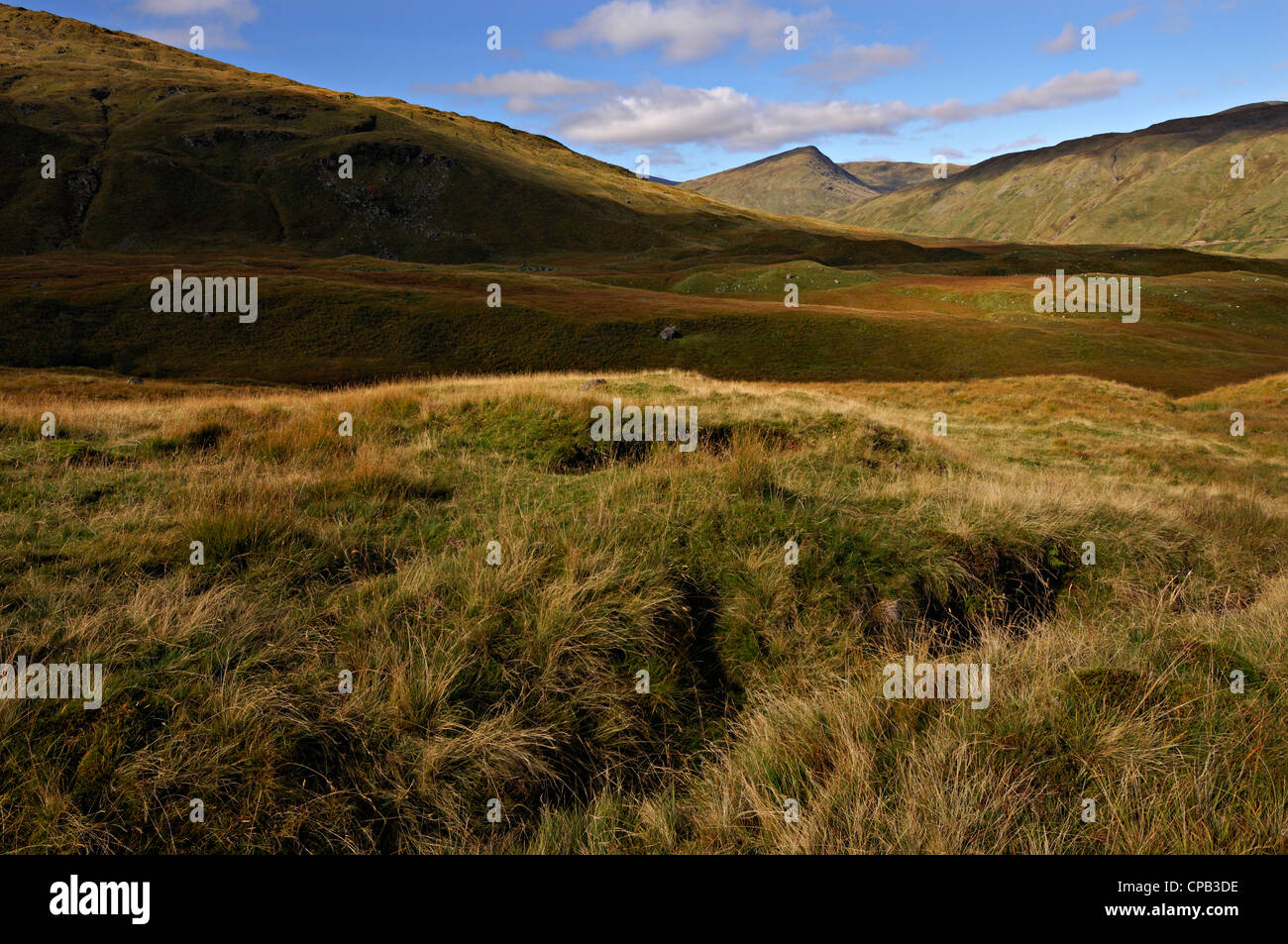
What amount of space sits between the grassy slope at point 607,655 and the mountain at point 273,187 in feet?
459

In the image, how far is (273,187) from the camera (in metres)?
144

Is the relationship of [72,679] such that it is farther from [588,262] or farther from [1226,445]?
[588,262]

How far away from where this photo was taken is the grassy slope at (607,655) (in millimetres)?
3420

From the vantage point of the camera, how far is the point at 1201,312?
223 ft

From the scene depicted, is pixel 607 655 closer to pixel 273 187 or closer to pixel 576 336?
pixel 576 336

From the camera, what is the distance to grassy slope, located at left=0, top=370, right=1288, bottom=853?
3.42 m

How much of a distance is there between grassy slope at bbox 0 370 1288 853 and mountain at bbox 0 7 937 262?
139782 millimetres

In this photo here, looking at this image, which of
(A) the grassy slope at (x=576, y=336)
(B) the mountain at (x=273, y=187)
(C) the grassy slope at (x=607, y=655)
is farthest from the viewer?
(B) the mountain at (x=273, y=187)

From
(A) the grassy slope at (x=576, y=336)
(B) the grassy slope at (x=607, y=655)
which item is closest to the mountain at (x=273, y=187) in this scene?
(A) the grassy slope at (x=576, y=336)

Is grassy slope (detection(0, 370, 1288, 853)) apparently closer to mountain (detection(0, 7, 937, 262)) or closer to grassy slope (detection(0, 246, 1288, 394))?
grassy slope (detection(0, 246, 1288, 394))

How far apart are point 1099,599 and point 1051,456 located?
15729mm

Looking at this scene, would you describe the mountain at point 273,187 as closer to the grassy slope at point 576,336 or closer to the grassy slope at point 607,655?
the grassy slope at point 576,336

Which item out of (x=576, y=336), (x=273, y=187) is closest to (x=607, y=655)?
(x=576, y=336)

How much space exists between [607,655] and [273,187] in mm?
172879
